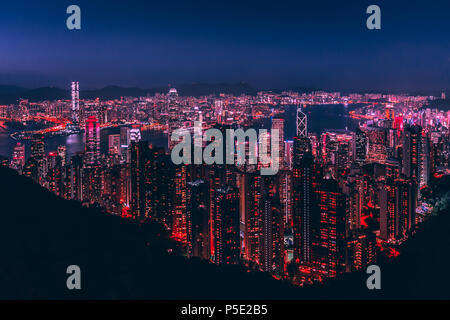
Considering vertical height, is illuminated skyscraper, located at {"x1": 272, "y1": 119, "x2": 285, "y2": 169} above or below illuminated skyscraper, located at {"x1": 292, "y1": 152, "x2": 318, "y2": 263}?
above

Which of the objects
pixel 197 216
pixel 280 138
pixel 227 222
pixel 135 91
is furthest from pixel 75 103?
pixel 280 138

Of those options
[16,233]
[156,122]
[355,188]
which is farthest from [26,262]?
[355,188]

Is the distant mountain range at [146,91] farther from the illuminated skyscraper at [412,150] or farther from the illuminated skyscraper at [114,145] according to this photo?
the illuminated skyscraper at [412,150]

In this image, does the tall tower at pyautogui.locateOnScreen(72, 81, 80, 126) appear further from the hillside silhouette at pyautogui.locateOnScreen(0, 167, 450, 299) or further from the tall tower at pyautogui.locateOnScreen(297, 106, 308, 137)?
the tall tower at pyautogui.locateOnScreen(297, 106, 308, 137)

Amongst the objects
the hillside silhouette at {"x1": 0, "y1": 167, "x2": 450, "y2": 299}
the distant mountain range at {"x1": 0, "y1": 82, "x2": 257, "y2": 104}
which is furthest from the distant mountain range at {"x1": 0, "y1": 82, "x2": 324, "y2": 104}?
the hillside silhouette at {"x1": 0, "y1": 167, "x2": 450, "y2": 299}

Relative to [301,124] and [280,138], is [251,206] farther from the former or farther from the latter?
[301,124]

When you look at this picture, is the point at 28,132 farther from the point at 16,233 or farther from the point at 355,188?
the point at 355,188
